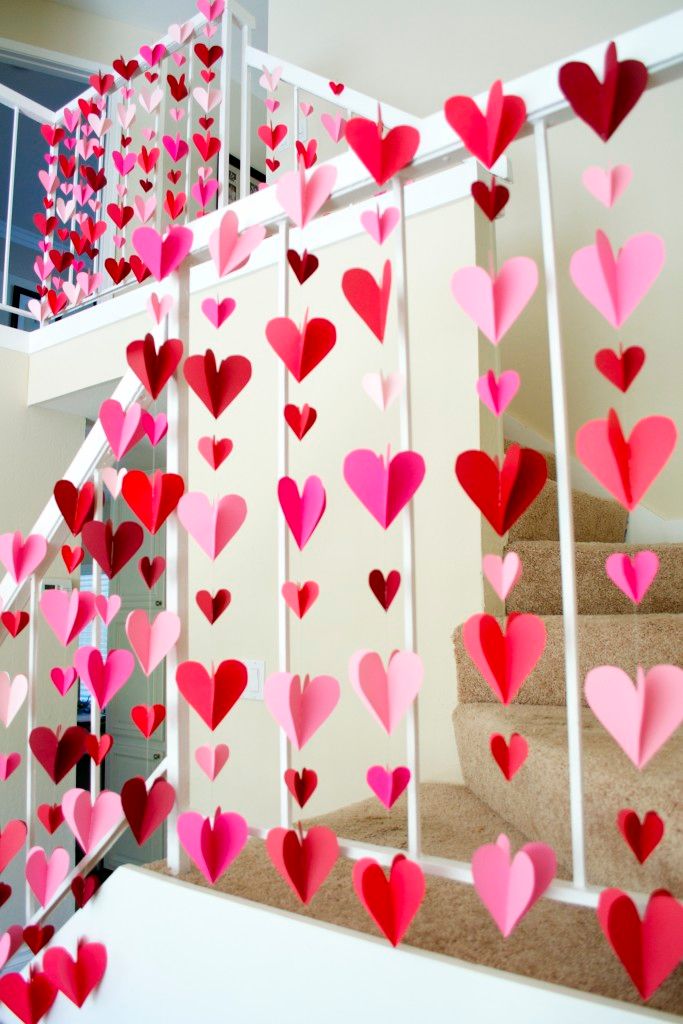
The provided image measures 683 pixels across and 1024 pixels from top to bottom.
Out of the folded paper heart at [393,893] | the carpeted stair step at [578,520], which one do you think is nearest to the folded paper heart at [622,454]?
the folded paper heart at [393,893]

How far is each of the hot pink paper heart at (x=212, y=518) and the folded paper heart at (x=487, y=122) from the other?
45cm

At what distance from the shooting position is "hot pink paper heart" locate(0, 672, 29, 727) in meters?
1.10

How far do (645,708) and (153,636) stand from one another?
59 centimetres

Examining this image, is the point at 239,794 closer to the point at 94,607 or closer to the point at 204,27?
the point at 94,607

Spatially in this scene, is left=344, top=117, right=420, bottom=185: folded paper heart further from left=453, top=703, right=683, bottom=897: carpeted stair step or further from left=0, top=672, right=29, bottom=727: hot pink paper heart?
left=0, top=672, right=29, bottom=727: hot pink paper heart

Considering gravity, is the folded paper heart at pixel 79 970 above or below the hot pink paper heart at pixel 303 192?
below

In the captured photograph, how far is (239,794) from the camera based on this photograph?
1.89 meters

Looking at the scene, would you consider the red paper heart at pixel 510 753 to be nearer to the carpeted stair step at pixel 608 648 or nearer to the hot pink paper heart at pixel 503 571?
the hot pink paper heart at pixel 503 571

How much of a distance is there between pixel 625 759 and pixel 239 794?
121cm

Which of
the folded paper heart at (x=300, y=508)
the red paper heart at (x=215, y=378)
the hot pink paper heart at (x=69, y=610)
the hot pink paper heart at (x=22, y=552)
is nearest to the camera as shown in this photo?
the folded paper heart at (x=300, y=508)

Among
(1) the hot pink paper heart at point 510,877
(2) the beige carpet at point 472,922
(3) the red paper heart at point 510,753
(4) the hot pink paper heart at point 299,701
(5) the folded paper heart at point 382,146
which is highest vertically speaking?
(5) the folded paper heart at point 382,146

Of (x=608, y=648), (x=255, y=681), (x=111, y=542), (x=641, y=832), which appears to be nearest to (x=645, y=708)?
(x=641, y=832)

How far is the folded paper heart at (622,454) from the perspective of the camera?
2.00ft

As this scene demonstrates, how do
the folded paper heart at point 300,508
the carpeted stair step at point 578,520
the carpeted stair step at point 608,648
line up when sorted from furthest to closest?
the carpeted stair step at point 578,520 < the carpeted stair step at point 608,648 < the folded paper heart at point 300,508
